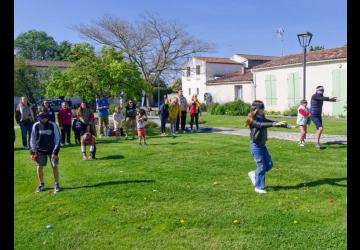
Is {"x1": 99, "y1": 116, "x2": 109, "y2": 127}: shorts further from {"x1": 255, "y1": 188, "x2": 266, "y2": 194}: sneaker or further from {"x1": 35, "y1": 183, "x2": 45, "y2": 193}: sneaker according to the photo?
{"x1": 255, "y1": 188, "x2": 266, "y2": 194}: sneaker

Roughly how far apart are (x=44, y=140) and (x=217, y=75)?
42285 mm

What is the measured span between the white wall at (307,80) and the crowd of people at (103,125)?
12549 mm

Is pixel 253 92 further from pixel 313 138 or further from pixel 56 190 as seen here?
pixel 56 190

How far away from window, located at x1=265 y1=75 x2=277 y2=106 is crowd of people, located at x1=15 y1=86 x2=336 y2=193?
14.8m

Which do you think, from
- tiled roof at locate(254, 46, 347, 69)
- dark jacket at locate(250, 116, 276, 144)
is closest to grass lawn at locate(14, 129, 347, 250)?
dark jacket at locate(250, 116, 276, 144)

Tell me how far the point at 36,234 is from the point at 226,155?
687cm

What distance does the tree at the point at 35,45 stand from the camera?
86.3 m

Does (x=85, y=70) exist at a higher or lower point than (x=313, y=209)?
higher

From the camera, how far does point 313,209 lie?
640 cm

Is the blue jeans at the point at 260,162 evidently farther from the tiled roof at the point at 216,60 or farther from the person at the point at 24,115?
the tiled roof at the point at 216,60

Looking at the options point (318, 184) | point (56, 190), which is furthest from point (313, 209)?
point (56, 190)

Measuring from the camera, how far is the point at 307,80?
2923 centimetres

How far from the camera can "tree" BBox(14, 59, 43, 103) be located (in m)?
48.1
